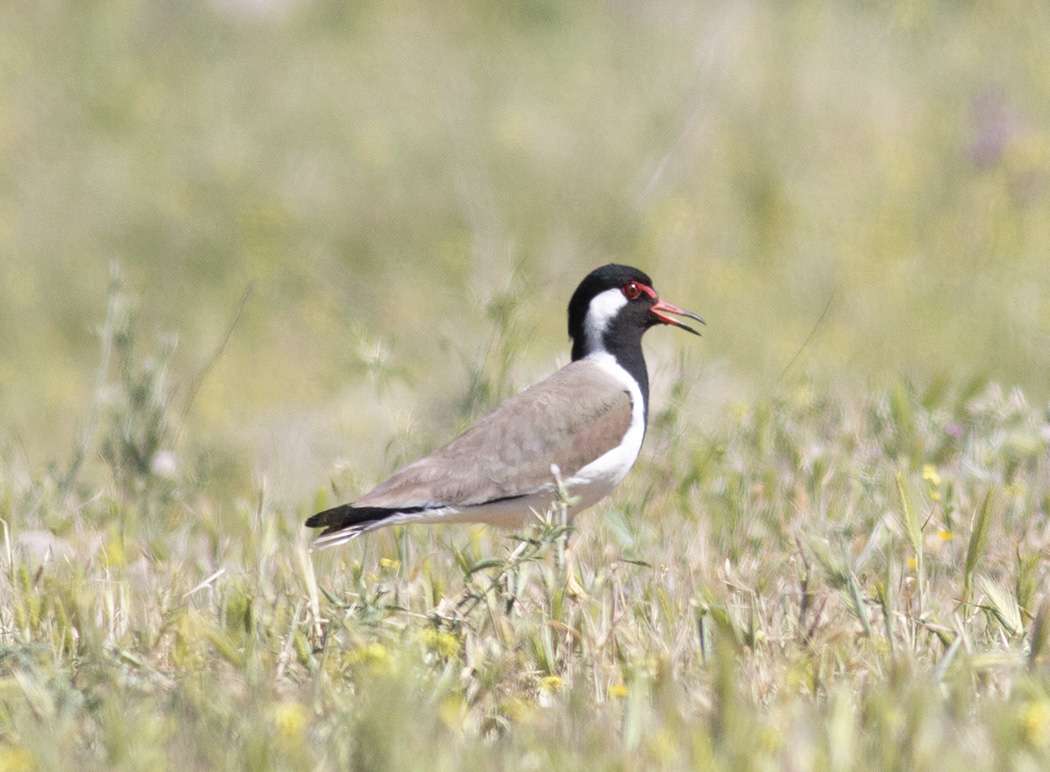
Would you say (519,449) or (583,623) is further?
(519,449)

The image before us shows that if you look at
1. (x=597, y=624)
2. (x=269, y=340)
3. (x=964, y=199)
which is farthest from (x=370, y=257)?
(x=597, y=624)

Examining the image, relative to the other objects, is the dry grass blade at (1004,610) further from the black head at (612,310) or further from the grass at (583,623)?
the black head at (612,310)

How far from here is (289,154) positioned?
13414 millimetres

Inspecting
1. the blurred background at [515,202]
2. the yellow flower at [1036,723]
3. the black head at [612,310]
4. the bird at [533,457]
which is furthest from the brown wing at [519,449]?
the blurred background at [515,202]

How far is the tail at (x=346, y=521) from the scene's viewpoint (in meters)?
4.24

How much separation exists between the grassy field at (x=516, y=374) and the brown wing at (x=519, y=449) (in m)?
0.24

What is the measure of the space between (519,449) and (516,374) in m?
2.12

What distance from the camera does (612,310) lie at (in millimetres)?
5309

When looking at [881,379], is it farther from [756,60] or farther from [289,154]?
[289,154]

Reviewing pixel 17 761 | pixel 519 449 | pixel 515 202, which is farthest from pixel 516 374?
pixel 515 202

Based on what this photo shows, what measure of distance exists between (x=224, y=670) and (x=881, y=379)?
5393 millimetres

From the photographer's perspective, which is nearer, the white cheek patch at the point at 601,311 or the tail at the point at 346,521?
the tail at the point at 346,521

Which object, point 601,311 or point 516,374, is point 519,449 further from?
point 516,374

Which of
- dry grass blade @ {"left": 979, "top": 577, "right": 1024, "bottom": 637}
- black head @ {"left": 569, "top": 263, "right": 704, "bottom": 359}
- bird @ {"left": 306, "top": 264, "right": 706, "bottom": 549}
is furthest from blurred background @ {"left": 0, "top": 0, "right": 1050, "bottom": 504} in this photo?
dry grass blade @ {"left": 979, "top": 577, "right": 1024, "bottom": 637}
